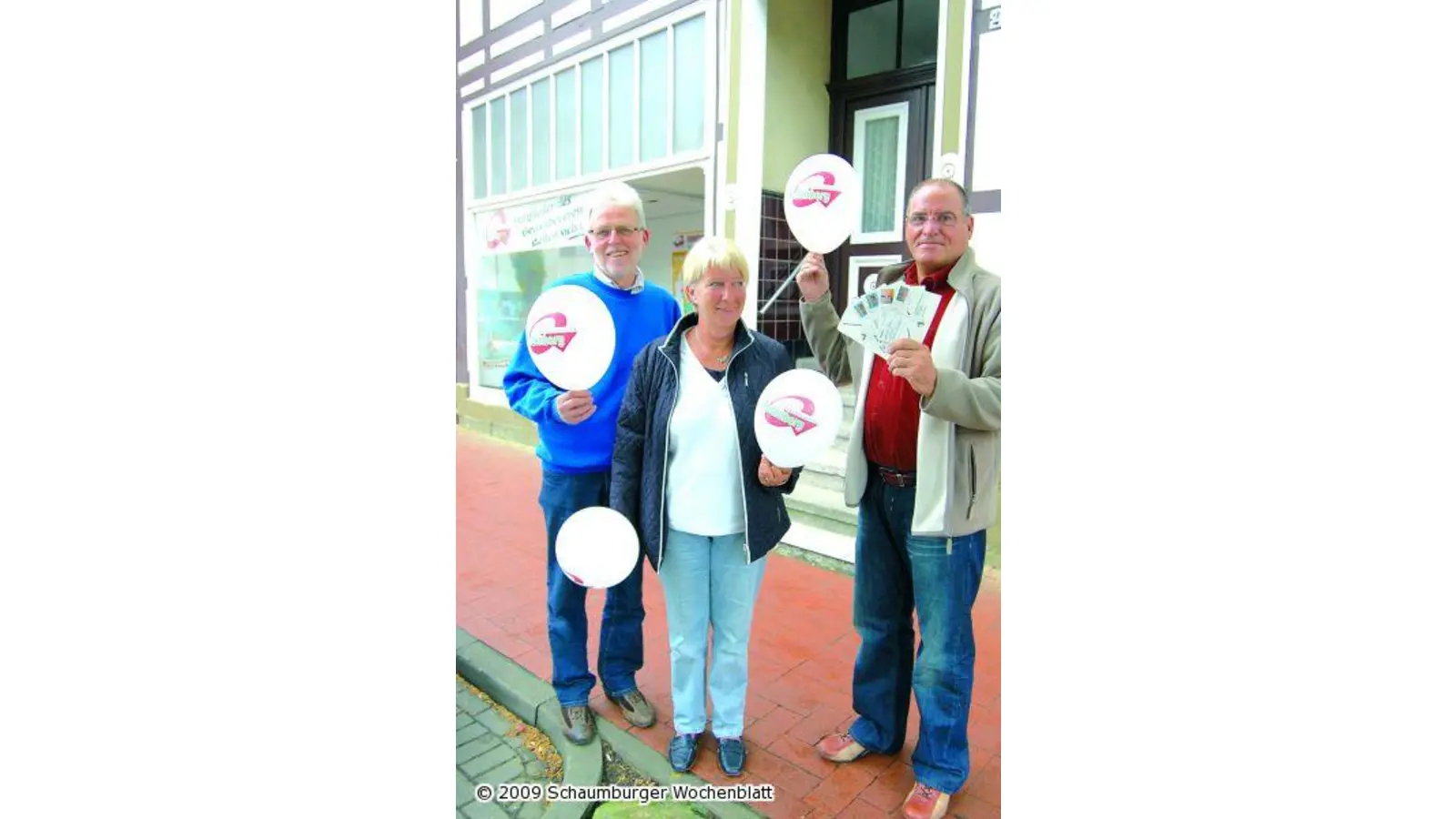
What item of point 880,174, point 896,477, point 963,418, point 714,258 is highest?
point 880,174

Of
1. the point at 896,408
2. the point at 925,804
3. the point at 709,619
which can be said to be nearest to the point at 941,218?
the point at 896,408

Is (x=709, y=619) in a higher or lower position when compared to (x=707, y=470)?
lower

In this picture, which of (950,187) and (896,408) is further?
(896,408)

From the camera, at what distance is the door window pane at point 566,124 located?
219cm

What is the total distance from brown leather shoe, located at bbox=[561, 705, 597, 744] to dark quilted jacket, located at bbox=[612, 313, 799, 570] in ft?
1.90

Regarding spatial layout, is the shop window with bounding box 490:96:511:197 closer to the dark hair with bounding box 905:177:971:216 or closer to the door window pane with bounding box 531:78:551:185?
the door window pane with bounding box 531:78:551:185

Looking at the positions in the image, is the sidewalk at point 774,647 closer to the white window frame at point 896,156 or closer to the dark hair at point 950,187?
the white window frame at point 896,156

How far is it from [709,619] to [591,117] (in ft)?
5.66

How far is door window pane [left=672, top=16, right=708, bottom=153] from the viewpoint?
2111 millimetres

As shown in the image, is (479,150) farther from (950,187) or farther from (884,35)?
(950,187)

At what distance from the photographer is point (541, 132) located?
2264 mm

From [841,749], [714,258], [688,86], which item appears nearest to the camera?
[714,258]
